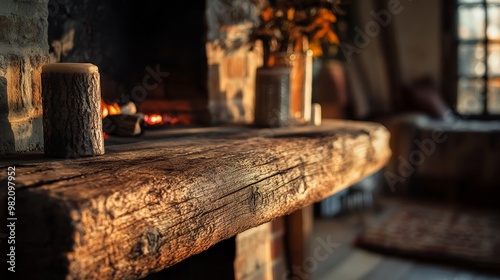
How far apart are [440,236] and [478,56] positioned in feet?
7.04

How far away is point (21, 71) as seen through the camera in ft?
5.12

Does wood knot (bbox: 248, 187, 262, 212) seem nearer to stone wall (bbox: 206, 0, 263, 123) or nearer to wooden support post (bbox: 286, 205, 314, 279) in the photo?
stone wall (bbox: 206, 0, 263, 123)

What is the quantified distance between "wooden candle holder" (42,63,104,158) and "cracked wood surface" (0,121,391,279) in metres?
0.05

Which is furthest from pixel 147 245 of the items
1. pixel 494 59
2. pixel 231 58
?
pixel 494 59

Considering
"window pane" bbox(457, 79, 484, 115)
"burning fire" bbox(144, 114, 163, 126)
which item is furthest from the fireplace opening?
"window pane" bbox(457, 79, 484, 115)

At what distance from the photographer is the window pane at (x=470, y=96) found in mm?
5633

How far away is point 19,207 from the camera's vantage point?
1.05 metres

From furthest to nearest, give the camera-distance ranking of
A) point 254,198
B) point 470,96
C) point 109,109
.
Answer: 1. point 470,96
2. point 109,109
3. point 254,198

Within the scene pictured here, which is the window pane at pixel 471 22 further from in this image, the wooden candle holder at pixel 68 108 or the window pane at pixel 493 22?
the wooden candle holder at pixel 68 108

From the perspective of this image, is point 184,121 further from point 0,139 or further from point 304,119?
point 0,139

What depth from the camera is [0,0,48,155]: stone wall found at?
4.97ft

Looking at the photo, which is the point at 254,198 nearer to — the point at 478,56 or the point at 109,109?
the point at 109,109

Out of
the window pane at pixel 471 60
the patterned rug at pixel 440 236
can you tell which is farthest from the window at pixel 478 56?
the patterned rug at pixel 440 236

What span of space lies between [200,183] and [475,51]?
15.7 feet
